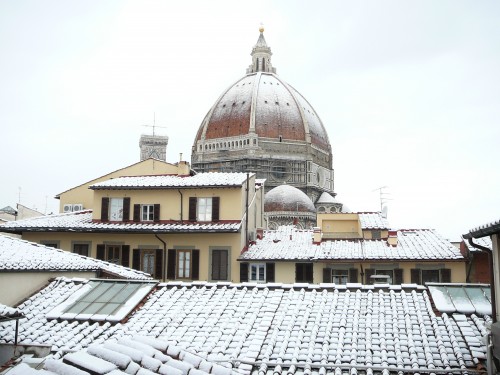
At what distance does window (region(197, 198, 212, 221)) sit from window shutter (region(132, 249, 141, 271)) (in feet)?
12.9

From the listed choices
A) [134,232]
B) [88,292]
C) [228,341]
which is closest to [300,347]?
[228,341]

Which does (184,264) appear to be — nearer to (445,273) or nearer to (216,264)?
(216,264)

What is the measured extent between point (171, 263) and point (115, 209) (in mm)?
5107

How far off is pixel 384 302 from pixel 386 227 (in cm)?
2219

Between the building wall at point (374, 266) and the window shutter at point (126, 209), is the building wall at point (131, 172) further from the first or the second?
the building wall at point (374, 266)

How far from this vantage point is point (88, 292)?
1608cm

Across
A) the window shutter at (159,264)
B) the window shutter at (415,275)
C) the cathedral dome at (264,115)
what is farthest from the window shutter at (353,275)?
the cathedral dome at (264,115)

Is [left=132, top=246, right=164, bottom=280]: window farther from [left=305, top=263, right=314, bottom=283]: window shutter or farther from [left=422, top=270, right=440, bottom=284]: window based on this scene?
[left=422, top=270, right=440, bottom=284]: window

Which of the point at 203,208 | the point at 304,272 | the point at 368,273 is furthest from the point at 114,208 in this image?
the point at 368,273

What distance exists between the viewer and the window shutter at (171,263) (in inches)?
1298

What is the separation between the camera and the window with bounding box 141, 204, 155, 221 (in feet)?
114

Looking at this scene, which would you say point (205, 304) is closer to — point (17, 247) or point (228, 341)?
point (228, 341)

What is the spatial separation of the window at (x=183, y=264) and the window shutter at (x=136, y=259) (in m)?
1.80

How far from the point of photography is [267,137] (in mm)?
105188
